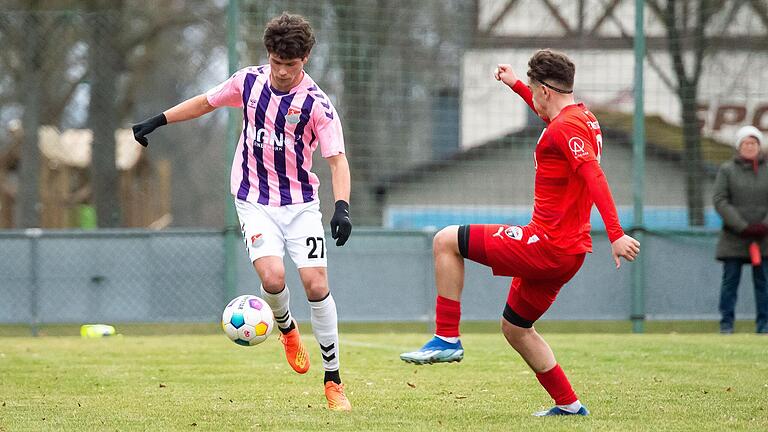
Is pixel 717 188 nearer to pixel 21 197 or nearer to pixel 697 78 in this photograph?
pixel 697 78

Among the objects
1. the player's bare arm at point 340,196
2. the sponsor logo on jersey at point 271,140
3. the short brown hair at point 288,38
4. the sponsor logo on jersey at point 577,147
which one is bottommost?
the player's bare arm at point 340,196

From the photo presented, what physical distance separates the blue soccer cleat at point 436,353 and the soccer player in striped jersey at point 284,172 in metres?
0.85

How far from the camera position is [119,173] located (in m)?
16.0

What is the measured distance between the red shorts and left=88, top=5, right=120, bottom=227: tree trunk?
9626 mm

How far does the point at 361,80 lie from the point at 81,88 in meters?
3.99

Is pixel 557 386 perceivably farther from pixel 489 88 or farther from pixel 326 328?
pixel 489 88

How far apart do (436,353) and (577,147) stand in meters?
1.20

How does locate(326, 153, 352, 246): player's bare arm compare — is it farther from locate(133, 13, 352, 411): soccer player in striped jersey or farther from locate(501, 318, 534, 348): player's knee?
locate(501, 318, 534, 348): player's knee

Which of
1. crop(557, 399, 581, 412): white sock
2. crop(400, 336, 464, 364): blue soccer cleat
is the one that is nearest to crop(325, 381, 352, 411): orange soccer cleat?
crop(400, 336, 464, 364): blue soccer cleat

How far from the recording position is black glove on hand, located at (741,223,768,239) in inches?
474

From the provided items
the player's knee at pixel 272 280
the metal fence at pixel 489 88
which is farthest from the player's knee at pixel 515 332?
the metal fence at pixel 489 88

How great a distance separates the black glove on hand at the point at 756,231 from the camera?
474 inches

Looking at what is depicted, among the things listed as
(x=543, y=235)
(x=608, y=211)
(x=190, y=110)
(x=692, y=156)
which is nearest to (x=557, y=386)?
(x=543, y=235)

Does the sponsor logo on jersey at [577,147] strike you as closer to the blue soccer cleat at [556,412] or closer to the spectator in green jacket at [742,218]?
the blue soccer cleat at [556,412]
